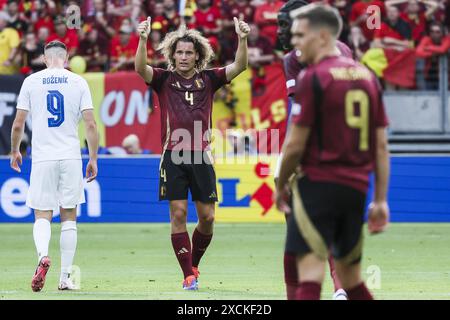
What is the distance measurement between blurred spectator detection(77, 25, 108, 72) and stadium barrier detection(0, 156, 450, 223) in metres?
3.88

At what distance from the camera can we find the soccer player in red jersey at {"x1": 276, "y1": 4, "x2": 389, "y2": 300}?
22.4ft

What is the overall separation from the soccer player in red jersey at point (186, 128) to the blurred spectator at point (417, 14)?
1098cm

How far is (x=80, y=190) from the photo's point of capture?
36.3 feet

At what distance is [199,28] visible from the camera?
21.9 meters

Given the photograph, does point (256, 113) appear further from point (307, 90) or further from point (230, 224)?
point (307, 90)

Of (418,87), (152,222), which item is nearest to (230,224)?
(152,222)

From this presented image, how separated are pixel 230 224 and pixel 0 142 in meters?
5.76

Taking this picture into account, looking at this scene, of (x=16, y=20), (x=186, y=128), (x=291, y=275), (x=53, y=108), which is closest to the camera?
(x=291, y=275)

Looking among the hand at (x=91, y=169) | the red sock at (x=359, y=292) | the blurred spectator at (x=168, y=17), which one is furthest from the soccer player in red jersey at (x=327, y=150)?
the blurred spectator at (x=168, y=17)

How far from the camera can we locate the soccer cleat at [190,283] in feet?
35.4

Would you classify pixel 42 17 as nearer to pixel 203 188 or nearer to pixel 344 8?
pixel 344 8

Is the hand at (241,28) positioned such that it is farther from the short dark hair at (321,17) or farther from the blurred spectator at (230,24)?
the blurred spectator at (230,24)

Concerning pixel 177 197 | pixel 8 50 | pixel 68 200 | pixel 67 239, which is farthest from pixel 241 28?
A: pixel 8 50

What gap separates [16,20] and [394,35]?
7.85m
